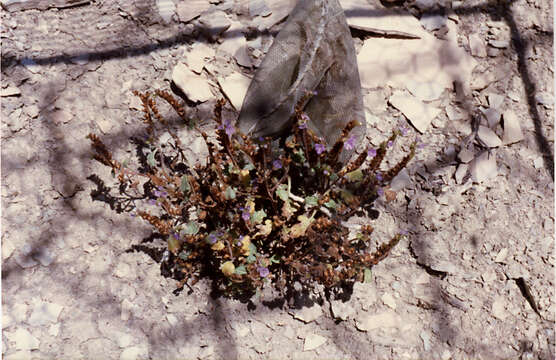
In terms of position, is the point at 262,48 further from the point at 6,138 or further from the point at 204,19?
the point at 6,138

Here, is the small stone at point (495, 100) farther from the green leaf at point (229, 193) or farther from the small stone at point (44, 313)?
the small stone at point (44, 313)

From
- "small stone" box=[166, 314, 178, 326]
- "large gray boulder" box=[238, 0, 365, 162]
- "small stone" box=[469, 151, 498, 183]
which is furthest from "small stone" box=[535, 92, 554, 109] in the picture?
"small stone" box=[166, 314, 178, 326]

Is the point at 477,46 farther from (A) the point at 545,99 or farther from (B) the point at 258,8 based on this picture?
(B) the point at 258,8

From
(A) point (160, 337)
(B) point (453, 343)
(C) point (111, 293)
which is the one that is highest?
(C) point (111, 293)

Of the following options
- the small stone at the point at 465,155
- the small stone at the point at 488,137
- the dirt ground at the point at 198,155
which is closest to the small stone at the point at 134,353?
the dirt ground at the point at 198,155

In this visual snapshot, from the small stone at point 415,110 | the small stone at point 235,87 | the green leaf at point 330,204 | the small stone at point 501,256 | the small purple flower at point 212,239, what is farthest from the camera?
the small stone at point 415,110

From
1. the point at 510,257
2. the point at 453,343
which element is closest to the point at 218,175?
the point at 453,343
